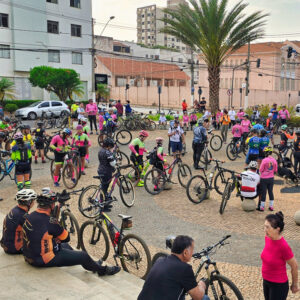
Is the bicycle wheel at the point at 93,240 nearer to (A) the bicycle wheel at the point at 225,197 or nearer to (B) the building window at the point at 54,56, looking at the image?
(A) the bicycle wheel at the point at 225,197

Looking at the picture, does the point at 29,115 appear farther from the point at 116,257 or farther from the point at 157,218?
the point at 116,257

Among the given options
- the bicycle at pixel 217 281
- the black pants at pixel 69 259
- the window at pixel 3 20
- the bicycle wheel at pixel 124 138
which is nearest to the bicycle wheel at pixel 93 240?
the black pants at pixel 69 259

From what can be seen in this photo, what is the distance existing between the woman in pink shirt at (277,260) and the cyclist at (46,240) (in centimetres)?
256

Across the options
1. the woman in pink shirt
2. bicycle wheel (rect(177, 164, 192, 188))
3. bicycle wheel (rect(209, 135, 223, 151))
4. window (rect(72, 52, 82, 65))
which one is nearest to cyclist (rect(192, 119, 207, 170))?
bicycle wheel (rect(177, 164, 192, 188))

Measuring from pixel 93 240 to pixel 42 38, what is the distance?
1544 inches

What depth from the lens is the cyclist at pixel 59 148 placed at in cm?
1170

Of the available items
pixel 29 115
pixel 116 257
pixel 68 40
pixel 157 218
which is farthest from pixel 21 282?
pixel 68 40

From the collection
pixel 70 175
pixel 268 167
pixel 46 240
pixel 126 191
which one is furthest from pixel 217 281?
pixel 70 175

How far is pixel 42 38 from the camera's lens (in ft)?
139

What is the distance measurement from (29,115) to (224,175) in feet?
79.3

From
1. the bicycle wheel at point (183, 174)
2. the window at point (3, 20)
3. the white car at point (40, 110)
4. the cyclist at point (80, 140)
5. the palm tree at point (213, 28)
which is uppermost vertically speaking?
the window at point (3, 20)

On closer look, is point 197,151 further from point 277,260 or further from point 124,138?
point 277,260

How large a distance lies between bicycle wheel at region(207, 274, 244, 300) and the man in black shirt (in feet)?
3.01

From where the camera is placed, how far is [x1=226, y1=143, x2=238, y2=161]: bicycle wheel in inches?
645
